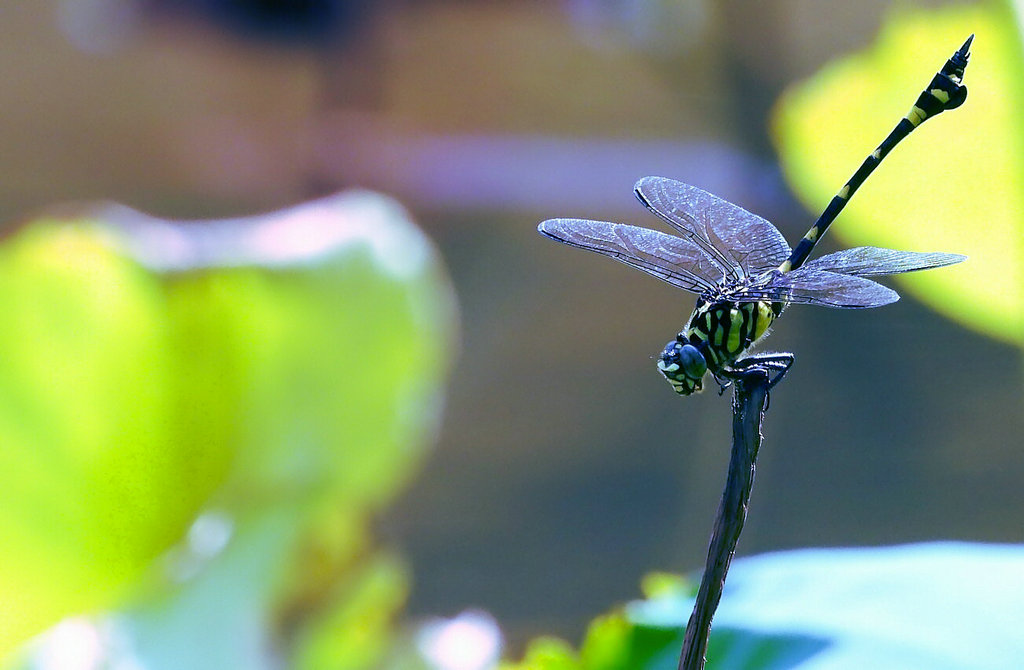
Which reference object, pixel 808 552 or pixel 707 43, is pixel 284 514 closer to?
pixel 808 552

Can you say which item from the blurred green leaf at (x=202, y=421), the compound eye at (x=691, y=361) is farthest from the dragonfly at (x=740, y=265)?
the blurred green leaf at (x=202, y=421)

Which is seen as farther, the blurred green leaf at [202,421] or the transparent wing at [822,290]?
the blurred green leaf at [202,421]

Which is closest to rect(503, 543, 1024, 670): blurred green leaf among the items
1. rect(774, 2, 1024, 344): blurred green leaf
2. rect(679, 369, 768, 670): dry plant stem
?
rect(679, 369, 768, 670): dry plant stem

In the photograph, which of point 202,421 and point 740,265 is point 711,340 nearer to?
point 740,265

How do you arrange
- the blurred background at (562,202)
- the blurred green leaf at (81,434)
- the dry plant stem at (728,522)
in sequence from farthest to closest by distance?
the blurred background at (562,202)
the blurred green leaf at (81,434)
the dry plant stem at (728,522)

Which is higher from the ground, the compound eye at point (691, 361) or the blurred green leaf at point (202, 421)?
the blurred green leaf at point (202, 421)

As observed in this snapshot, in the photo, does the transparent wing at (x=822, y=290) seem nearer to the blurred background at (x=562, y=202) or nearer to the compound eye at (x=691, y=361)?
the compound eye at (x=691, y=361)
